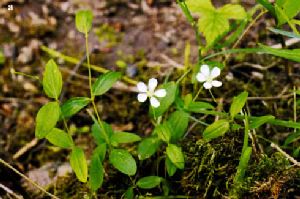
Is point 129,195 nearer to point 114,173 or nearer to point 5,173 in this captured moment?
point 114,173

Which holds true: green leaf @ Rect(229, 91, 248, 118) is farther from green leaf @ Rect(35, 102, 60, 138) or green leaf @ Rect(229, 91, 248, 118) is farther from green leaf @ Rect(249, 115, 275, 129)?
green leaf @ Rect(35, 102, 60, 138)

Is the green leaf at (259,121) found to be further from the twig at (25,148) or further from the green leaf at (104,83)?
the twig at (25,148)

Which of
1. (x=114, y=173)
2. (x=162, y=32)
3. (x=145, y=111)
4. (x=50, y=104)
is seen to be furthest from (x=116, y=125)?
(x=50, y=104)

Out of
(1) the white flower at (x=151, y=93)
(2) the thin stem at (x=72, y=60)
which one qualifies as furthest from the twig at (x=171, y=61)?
(1) the white flower at (x=151, y=93)

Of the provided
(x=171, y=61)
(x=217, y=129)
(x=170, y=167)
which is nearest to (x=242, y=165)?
(x=217, y=129)

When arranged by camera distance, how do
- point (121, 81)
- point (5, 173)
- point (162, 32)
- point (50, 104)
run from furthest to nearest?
point (162, 32)
point (121, 81)
point (5, 173)
point (50, 104)

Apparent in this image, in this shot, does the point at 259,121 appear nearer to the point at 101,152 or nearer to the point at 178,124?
the point at 178,124
